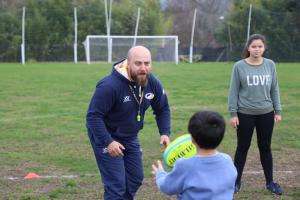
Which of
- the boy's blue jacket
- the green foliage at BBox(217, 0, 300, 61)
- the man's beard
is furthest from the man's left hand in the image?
the green foliage at BBox(217, 0, 300, 61)

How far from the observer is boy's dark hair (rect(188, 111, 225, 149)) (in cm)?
370

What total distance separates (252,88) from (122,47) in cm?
3808

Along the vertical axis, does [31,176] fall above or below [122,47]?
above

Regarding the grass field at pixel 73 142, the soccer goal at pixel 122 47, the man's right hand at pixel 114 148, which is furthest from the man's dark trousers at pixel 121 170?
the soccer goal at pixel 122 47

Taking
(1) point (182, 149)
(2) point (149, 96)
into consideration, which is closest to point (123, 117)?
(2) point (149, 96)

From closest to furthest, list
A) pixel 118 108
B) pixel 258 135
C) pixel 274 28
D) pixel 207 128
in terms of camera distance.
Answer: pixel 207 128 < pixel 118 108 < pixel 258 135 < pixel 274 28

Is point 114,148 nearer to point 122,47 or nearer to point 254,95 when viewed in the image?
point 254,95

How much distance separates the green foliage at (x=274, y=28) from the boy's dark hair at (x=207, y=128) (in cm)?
4286

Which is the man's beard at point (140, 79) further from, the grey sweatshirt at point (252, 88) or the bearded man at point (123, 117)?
the grey sweatshirt at point (252, 88)

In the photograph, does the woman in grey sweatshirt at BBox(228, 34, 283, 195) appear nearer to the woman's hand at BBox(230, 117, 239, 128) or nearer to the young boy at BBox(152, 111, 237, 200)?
the woman's hand at BBox(230, 117, 239, 128)

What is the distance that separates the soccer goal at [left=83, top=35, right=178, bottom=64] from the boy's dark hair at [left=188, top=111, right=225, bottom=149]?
130ft

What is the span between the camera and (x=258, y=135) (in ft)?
23.8

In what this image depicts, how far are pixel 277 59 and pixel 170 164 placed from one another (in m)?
42.8

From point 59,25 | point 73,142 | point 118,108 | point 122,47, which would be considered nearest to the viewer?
point 118,108
